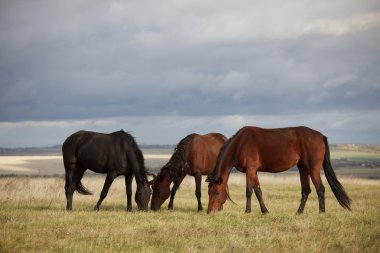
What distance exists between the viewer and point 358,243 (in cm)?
976

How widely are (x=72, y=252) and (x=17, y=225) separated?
3.33m

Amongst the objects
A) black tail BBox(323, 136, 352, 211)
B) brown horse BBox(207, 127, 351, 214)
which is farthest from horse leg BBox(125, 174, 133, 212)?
black tail BBox(323, 136, 352, 211)

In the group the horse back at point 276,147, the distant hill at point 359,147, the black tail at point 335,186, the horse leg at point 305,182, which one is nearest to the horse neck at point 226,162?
the horse back at point 276,147

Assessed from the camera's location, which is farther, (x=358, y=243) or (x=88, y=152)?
(x=88, y=152)

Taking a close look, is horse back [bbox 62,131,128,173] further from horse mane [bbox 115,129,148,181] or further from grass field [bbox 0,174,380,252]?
grass field [bbox 0,174,380,252]

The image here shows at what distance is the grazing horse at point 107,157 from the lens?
15234mm

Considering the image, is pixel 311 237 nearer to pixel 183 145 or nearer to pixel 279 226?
pixel 279 226

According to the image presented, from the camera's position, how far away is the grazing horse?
15.2 meters

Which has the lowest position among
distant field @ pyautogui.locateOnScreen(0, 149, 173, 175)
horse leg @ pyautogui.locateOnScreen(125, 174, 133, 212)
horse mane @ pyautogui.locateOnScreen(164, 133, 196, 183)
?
distant field @ pyautogui.locateOnScreen(0, 149, 173, 175)

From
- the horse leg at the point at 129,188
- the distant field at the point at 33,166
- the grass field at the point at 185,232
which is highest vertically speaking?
the horse leg at the point at 129,188

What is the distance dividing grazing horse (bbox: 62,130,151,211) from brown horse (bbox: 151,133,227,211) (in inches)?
28.8

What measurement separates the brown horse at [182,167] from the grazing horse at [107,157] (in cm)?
73

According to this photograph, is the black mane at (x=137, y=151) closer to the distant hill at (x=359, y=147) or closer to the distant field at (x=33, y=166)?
the distant field at (x=33, y=166)

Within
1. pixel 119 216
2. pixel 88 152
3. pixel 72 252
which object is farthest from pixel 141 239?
pixel 88 152
